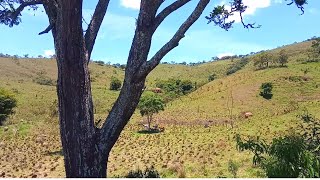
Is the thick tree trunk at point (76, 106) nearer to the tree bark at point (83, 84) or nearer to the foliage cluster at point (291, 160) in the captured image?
the tree bark at point (83, 84)

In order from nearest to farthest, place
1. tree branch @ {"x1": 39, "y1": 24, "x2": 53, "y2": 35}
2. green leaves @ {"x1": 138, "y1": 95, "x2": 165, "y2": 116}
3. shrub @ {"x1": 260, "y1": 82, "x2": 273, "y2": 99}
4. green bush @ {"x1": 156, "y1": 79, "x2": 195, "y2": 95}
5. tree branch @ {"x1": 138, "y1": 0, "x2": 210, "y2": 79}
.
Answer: tree branch @ {"x1": 138, "y1": 0, "x2": 210, "y2": 79} → tree branch @ {"x1": 39, "y1": 24, "x2": 53, "y2": 35} → green leaves @ {"x1": 138, "y1": 95, "x2": 165, "y2": 116} → shrub @ {"x1": 260, "y1": 82, "x2": 273, "y2": 99} → green bush @ {"x1": 156, "y1": 79, "x2": 195, "y2": 95}

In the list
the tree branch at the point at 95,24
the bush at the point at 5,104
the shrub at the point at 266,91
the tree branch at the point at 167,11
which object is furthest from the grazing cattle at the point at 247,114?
the tree branch at the point at 167,11

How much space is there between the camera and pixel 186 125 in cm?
3909

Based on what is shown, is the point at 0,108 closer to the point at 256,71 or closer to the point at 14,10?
the point at 14,10

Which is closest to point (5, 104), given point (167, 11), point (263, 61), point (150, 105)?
point (150, 105)

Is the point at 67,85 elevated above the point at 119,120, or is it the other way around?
the point at 67,85

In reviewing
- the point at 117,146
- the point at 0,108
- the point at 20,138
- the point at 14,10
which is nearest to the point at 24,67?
the point at 0,108

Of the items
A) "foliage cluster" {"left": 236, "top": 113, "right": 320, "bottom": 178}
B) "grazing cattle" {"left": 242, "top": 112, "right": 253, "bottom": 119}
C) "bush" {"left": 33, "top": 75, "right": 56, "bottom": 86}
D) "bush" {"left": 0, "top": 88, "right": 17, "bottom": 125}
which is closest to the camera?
"foliage cluster" {"left": 236, "top": 113, "right": 320, "bottom": 178}

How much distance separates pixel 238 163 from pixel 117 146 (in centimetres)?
1130

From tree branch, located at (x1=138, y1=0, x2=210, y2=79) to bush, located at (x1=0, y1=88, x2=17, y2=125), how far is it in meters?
34.5

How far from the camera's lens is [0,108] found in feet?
122

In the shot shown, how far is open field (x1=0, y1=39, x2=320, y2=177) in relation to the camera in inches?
745

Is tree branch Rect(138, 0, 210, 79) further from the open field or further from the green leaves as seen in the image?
the green leaves

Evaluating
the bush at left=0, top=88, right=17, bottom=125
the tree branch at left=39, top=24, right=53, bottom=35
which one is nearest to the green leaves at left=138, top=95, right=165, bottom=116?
the bush at left=0, top=88, right=17, bottom=125
